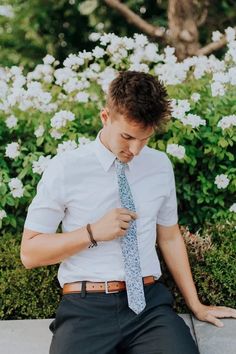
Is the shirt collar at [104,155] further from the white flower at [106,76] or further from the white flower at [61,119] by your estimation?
the white flower at [106,76]

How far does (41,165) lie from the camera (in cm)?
359

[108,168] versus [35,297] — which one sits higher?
[108,168]

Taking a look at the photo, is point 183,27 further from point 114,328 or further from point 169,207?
point 114,328

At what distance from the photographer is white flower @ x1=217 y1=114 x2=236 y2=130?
11.9 ft

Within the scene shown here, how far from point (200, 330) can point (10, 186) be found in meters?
1.20

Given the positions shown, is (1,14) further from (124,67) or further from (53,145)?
(53,145)

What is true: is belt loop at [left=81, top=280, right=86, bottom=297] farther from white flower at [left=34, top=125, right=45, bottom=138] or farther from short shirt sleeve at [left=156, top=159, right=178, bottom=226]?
white flower at [left=34, top=125, right=45, bottom=138]

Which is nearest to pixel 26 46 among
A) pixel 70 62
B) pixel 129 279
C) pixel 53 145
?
pixel 70 62

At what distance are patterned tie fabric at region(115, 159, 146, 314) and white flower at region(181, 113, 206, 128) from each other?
92cm

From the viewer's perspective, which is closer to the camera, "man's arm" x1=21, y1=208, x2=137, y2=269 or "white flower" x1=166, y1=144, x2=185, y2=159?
"man's arm" x1=21, y1=208, x2=137, y2=269

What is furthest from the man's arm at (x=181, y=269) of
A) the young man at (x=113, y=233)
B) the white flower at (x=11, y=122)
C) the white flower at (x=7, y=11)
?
the white flower at (x=7, y=11)

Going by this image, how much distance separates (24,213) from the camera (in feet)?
12.5

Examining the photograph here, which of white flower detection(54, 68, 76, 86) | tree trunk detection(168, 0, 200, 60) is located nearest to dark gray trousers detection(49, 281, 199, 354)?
white flower detection(54, 68, 76, 86)

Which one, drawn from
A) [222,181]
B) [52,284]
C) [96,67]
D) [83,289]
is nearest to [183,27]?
[96,67]
